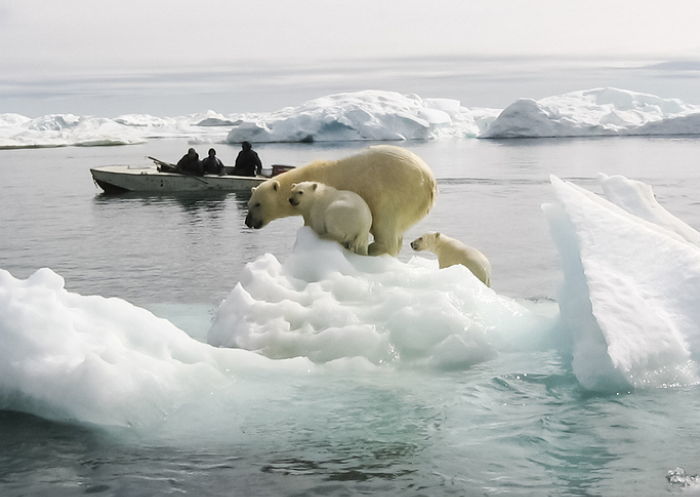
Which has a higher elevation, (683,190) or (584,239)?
(584,239)

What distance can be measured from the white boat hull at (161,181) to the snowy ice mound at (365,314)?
15753mm

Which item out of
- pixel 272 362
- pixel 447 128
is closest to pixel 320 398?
pixel 272 362

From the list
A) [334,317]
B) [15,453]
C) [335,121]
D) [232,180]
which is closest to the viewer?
[15,453]

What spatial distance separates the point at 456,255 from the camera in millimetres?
9523

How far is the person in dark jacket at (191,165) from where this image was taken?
23.9 meters

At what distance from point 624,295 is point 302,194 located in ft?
10.5

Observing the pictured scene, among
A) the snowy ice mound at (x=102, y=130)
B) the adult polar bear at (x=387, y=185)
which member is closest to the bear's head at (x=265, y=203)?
the adult polar bear at (x=387, y=185)

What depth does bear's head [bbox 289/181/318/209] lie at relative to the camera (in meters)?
8.23

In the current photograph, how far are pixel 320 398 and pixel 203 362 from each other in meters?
0.88

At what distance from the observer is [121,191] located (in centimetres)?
2531

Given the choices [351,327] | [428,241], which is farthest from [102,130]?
[351,327]

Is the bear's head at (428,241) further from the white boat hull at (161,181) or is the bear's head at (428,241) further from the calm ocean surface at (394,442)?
the white boat hull at (161,181)

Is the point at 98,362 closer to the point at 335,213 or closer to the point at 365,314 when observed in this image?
the point at 365,314

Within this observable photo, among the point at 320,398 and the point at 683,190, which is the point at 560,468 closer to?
the point at 320,398
